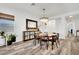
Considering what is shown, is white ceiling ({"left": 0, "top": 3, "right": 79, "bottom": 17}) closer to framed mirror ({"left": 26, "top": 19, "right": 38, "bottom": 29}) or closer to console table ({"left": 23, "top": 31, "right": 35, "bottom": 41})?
framed mirror ({"left": 26, "top": 19, "right": 38, "bottom": 29})

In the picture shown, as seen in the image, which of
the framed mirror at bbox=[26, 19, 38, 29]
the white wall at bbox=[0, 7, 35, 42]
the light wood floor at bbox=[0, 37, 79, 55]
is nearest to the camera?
the light wood floor at bbox=[0, 37, 79, 55]

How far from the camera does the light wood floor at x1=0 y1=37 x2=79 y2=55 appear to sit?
3.18m

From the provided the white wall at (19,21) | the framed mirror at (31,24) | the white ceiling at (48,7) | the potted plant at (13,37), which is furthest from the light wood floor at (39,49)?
the white ceiling at (48,7)

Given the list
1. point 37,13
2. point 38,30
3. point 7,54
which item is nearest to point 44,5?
point 37,13

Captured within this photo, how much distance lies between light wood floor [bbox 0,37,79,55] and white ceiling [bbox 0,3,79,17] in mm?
803

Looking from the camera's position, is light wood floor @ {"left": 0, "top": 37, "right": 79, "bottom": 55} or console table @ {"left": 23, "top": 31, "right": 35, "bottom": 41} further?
console table @ {"left": 23, "top": 31, "right": 35, "bottom": 41}

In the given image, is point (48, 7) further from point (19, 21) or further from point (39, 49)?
point (39, 49)

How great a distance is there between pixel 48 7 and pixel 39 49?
118 centimetres

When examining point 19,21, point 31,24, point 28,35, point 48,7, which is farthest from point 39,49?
point 48,7

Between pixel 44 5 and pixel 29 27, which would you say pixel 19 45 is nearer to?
pixel 29 27

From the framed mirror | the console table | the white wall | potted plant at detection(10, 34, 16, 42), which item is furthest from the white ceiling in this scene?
potted plant at detection(10, 34, 16, 42)

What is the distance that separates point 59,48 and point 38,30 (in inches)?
30.4

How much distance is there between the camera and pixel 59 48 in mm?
3299

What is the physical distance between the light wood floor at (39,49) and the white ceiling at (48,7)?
80cm
